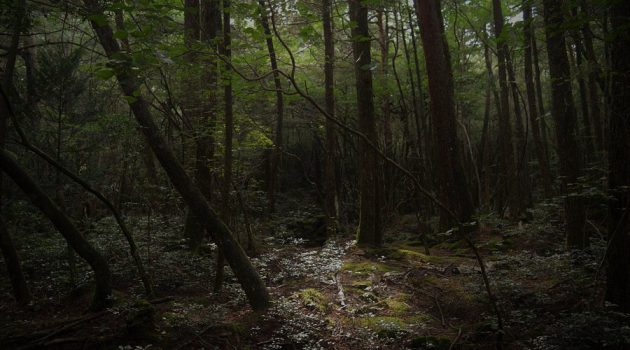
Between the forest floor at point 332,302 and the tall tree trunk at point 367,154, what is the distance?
0.57 m

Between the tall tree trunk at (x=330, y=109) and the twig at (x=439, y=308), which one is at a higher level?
the tall tree trunk at (x=330, y=109)

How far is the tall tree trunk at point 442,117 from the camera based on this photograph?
9844mm

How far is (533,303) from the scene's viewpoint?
569cm

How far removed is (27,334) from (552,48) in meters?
7.72

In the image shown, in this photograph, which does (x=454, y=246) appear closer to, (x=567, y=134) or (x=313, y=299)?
(x=567, y=134)

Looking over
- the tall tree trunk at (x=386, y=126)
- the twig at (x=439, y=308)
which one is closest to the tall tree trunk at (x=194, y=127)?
the twig at (x=439, y=308)

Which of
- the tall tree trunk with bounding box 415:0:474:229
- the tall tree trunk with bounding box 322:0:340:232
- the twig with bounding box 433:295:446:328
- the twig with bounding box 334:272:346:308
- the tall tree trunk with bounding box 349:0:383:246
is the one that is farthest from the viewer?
the tall tree trunk with bounding box 322:0:340:232

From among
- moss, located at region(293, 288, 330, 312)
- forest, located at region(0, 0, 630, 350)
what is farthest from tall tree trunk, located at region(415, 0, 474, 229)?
moss, located at region(293, 288, 330, 312)

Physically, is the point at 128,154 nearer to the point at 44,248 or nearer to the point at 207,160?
the point at 207,160

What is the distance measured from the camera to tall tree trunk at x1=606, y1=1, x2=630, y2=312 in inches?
166

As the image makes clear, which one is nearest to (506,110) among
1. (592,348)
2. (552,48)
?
(552,48)

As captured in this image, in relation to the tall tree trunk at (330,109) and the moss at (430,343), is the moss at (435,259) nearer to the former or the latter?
the moss at (430,343)

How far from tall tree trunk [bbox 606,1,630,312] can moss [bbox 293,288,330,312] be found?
11.7ft

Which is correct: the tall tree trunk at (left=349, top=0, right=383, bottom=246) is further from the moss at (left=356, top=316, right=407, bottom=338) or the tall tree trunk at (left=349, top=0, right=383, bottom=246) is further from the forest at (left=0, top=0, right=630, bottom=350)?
the moss at (left=356, top=316, right=407, bottom=338)
